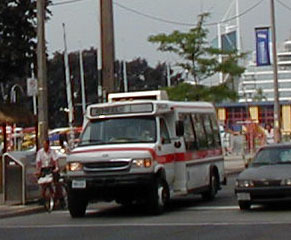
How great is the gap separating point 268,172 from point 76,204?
4348mm

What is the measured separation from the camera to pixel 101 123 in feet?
65.6

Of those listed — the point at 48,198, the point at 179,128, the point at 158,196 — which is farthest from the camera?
the point at 48,198

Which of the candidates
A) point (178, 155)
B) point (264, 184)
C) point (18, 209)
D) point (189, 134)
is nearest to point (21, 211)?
point (18, 209)

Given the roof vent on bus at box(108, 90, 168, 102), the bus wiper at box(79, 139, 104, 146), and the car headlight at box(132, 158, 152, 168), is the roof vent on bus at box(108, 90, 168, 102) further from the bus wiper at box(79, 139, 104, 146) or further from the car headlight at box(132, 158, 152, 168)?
the car headlight at box(132, 158, 152, 168)

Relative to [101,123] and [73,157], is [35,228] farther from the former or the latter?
[101,123]

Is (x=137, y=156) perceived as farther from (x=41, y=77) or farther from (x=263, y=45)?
(x=263, y=45)

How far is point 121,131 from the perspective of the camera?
64.4 ft

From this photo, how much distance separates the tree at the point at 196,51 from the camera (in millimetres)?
38438

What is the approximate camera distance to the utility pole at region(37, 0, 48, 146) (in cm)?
2362

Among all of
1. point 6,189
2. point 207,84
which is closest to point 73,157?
point 6,189

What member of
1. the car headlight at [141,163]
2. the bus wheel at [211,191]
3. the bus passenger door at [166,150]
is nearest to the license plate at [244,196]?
the bus passenger door at [166,150]

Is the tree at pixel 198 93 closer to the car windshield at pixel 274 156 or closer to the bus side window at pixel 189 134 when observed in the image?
the bus side window at pixel 189 134

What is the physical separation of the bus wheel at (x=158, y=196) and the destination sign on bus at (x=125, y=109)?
1.75m

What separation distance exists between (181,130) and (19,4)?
28.6 feet
